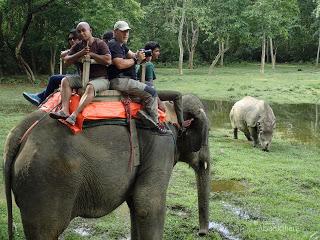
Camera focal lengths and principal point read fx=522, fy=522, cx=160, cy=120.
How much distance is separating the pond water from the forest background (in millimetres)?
6259

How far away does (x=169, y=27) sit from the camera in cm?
4250

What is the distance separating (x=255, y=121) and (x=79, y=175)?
10.2 meters

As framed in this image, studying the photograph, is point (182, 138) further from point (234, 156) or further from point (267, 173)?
point (234, 156)

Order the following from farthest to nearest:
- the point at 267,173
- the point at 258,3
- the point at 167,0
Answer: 1. the point at 167,0
2. the point at 258,3
3. the point at 267,173

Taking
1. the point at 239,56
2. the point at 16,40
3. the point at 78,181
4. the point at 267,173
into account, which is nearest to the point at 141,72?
the point at 78,181

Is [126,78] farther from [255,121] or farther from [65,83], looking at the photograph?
[255,121]

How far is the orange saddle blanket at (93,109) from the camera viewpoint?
4309mm

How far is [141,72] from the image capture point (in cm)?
536

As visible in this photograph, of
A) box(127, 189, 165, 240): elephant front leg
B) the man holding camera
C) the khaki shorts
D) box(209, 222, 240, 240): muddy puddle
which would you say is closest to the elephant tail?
the khaki shorts

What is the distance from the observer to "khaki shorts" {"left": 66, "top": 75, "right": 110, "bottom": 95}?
15.1ft

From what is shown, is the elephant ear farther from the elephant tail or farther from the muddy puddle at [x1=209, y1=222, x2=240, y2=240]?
the elephant tail

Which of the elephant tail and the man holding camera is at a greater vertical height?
the man holding camera

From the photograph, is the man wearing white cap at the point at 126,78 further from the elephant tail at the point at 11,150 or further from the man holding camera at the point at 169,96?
the elephant tail at the point at 11,150

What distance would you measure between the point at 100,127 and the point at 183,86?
24888 mm
